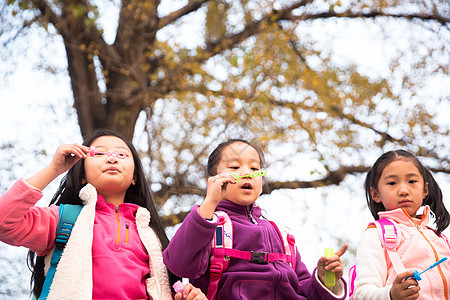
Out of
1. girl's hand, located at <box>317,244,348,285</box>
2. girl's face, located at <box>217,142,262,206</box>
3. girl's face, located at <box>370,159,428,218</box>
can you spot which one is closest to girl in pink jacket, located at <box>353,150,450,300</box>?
girl's face, located at <box>370,159,428,218</box>

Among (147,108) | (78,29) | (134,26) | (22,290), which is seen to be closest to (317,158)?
(147,108)

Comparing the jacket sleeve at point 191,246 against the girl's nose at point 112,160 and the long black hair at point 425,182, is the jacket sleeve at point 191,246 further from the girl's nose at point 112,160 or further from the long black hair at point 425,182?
the long black hair at point 425,182

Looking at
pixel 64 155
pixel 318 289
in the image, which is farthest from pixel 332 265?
pixel 64 155

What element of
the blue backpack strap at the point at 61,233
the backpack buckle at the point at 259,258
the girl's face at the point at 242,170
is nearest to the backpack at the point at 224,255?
the backpack buckle at the point at 259,258

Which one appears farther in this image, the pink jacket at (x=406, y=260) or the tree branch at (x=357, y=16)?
the tree branch at (x=357, y=16)

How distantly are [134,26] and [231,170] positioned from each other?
4.12 m

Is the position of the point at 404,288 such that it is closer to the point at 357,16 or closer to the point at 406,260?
the point at 406,260

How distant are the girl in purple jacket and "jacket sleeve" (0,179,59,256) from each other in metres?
0.60

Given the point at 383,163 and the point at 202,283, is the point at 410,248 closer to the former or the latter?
the point at 383,163

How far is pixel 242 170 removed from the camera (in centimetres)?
301

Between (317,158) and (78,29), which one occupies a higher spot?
(78,29)

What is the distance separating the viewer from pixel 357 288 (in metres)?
2.70

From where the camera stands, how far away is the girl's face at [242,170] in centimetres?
298

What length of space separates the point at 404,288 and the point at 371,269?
1.01 feet
